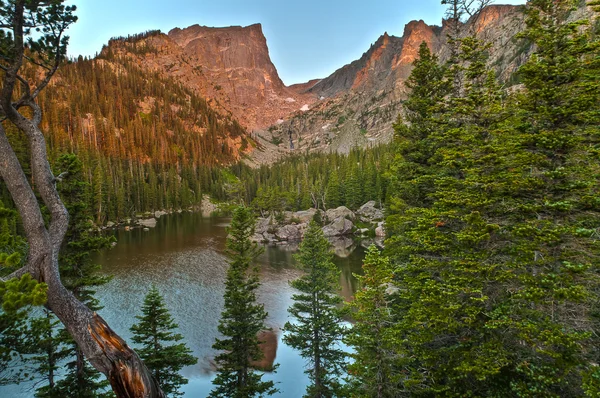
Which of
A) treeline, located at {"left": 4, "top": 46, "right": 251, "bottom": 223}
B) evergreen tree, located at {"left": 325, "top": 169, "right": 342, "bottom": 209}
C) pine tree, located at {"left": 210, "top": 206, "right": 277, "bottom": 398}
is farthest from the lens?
treeline, located at {"left": 4, "top": 46, "right": 251, "bottom": 223}

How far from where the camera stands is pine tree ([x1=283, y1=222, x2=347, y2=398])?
44.9ft

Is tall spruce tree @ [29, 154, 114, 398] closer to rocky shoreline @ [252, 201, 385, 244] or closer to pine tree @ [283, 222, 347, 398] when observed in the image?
pine tree @ [283, 222, 347, 398]

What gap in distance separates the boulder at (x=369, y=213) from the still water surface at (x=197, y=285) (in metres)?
9.97

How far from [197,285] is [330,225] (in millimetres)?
28720

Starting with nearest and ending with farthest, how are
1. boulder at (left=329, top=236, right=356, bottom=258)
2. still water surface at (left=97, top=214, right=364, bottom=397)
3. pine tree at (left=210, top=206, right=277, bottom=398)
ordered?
1. pine tree at (left=210, top=206, right=277, bottom=398)
2. still water surface at (left=97, top=214, right=364, bottom=397)
3. boulder at (left=329, top=236, right=356, bottom=258)

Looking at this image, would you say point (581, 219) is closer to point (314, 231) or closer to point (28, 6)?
point (314, 231)

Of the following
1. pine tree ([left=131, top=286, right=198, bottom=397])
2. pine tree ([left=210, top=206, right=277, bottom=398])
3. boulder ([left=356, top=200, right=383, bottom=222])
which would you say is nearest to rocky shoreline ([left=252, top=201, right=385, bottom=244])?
boulder ([left=356, top=200, right=383, bottom=222])

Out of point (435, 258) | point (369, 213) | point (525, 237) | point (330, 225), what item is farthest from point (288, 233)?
point (525, 237)

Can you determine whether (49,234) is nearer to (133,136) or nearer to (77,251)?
(77,251)

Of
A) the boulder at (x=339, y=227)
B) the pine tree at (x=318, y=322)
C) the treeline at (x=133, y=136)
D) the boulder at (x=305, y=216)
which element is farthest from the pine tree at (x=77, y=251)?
the boulder at (x=305, y=216)

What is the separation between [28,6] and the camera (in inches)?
196

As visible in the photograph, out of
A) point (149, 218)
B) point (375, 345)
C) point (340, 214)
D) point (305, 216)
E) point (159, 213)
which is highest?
point (159, 213)

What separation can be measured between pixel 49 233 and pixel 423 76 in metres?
14.3

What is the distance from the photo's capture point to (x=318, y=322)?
542 inches
